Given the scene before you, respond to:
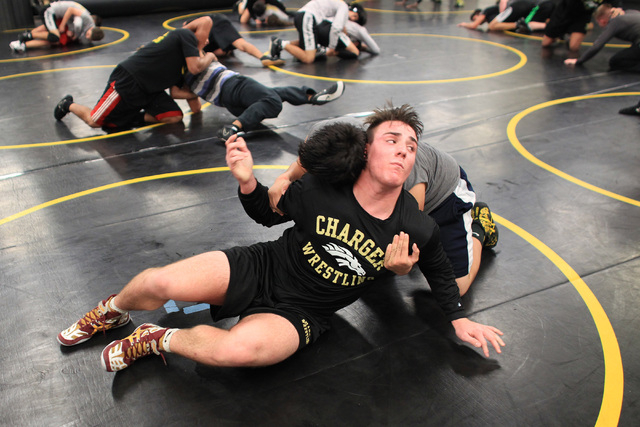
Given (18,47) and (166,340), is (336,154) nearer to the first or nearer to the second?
(166,340)

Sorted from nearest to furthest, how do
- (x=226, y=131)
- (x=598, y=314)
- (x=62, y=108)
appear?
(x=598, y=314), (x=226, y=131), (x=62, y=108)

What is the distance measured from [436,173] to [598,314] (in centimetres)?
108

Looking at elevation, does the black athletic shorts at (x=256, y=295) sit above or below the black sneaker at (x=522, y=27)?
above

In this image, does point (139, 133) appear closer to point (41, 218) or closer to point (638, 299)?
point (41, 218)

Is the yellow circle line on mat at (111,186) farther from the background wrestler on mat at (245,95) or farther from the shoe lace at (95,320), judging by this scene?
the shoe lace at (95,320)

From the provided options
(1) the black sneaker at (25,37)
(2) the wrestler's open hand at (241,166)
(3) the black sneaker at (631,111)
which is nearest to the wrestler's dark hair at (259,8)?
(1) the black sneaker at (25,37)

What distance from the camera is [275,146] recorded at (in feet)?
16.0

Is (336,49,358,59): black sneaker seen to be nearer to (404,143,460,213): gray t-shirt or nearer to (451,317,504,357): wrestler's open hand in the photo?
(404,143,460,213): gray t-shirt

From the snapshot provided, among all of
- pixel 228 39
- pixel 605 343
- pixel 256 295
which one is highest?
pixel 228 39

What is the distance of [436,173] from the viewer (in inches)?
113

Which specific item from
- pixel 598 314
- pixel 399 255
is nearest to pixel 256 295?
pixel 399 255

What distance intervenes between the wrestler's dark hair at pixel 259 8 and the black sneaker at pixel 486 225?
813cm

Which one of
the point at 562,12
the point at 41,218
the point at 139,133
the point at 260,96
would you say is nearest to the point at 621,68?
the point at 562,12

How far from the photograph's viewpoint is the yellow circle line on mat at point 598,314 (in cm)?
220
